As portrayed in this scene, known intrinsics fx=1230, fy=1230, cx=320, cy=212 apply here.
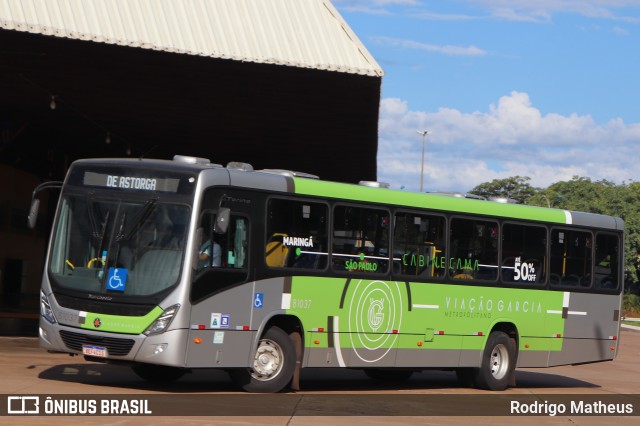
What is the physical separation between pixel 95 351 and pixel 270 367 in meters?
2.51

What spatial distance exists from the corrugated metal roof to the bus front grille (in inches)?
317

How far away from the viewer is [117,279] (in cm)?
1545

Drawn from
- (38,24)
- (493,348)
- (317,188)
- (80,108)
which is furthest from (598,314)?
(80,108)

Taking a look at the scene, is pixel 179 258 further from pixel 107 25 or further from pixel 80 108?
pixel 80 108

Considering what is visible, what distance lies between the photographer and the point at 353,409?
15344mm

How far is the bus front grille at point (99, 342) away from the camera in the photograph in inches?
599

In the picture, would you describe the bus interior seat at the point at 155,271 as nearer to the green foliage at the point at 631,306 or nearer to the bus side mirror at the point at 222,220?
the bus side mirror at the point at 222,220

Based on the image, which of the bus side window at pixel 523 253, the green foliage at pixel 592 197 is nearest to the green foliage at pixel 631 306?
the green foliage at pixel 592 197

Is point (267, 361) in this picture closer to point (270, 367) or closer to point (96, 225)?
point (270, 367)

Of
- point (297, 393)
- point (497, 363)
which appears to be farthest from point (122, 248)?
point (497, 363)

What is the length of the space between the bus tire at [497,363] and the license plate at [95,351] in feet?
23.7

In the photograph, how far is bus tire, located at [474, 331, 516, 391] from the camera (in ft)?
66.2
